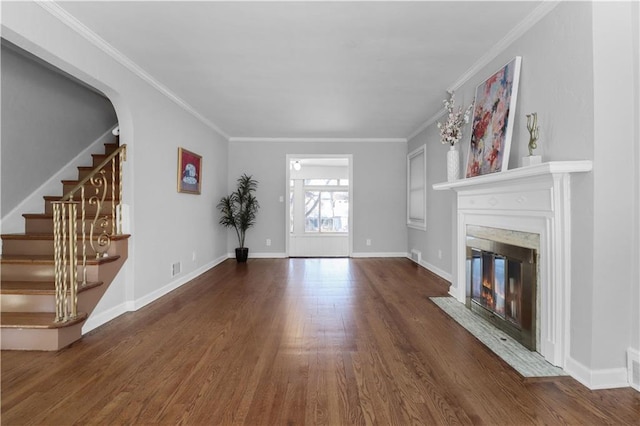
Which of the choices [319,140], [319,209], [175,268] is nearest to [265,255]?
[175,268]

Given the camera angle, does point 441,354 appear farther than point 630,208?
Yes

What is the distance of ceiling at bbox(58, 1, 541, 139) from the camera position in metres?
2.26

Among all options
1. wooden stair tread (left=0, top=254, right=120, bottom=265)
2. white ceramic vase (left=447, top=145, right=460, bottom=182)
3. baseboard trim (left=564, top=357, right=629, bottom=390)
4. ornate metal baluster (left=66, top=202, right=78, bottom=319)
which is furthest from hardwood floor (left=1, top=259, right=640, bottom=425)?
white ceramic vase (left=447, top=145, right=460, bottom=182)

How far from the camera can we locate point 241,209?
6.28 meters

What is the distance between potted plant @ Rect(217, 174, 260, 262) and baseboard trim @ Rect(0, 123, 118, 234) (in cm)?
215

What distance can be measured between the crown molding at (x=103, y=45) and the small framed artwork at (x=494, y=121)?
348 centimetres

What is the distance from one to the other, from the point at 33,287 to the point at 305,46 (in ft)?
10.1

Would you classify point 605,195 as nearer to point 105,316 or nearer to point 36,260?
point 105,316

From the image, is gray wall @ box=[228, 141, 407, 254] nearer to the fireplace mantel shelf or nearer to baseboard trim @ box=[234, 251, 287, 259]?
baseboard trim @ box=[234, 251, 287, 259]

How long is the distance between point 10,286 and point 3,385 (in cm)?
106

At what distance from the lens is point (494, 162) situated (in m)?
2.66

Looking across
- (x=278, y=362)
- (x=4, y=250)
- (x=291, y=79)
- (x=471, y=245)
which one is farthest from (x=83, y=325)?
(x=471, y=245)

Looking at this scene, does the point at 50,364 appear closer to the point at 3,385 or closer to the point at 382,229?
the point at 3,385

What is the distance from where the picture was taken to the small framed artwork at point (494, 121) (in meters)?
2.50
